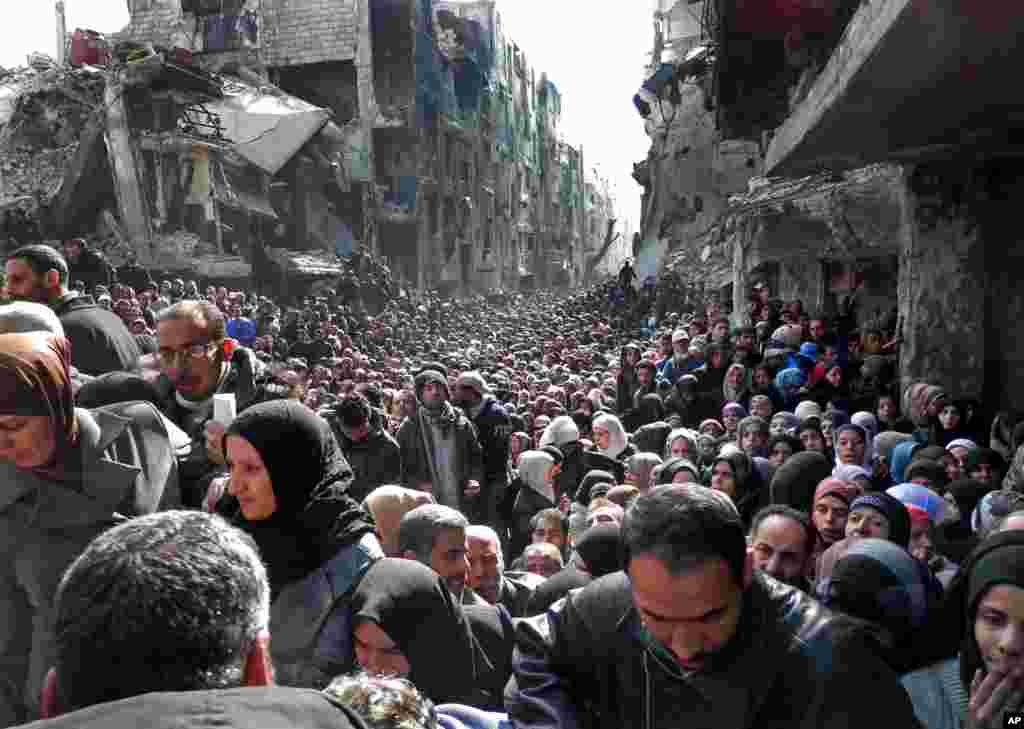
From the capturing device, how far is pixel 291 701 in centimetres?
110

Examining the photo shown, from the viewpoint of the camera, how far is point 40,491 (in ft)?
8.34

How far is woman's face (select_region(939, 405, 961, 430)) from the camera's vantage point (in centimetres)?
704

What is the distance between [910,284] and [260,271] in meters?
20.1

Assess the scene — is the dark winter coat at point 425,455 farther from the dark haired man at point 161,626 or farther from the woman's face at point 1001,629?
the dark haired man at point 161,626

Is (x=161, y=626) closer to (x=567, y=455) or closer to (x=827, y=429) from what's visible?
(x=567, y=455)

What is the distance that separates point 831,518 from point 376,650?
8.04 feet

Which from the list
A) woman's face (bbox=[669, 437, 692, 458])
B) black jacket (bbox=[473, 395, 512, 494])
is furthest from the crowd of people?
black jacket (bbox=[473, 395, 512, 494])

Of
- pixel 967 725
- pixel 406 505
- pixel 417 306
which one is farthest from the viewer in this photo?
pixel 417 306

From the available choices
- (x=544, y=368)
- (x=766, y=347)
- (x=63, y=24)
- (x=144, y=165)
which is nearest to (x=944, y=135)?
(x=766, y=347)

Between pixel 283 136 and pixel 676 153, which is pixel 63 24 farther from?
pixel 676 153

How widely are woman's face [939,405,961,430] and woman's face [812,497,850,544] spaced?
3349 millimetres

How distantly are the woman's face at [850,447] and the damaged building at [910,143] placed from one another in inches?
82.4

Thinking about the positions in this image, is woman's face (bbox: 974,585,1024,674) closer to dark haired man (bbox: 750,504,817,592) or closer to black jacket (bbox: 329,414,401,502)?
dark haired man (bbox: 750,504,817,592)

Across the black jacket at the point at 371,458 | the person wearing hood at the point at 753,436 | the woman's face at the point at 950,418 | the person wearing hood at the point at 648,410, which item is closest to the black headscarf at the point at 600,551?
the black jacket at the point at 371,458
